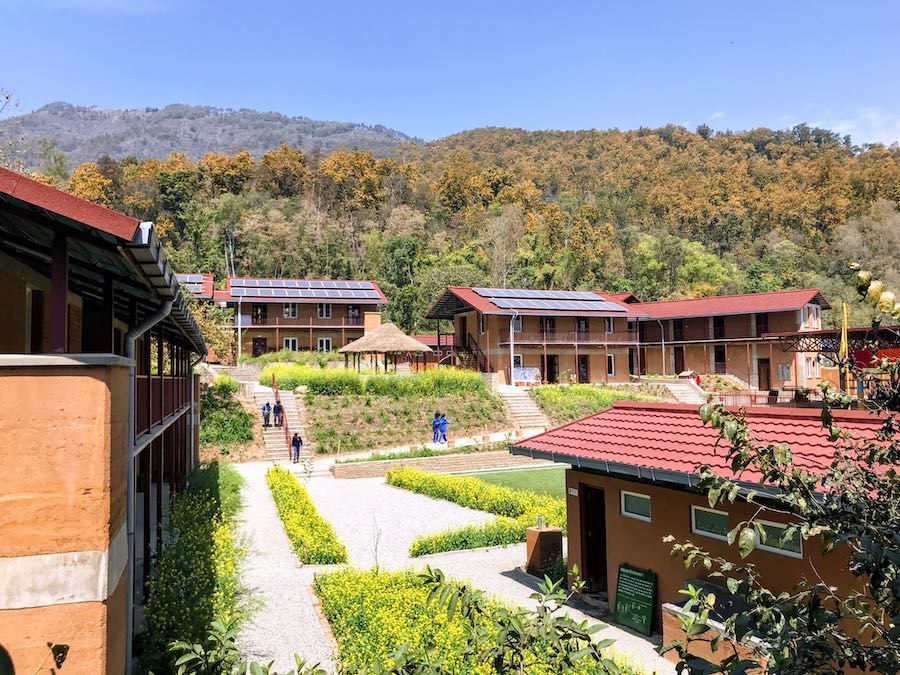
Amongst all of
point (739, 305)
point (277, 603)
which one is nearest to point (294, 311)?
point (739, 305)

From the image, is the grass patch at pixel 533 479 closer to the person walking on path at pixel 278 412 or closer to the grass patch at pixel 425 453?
the grass patch at pixel 425 453

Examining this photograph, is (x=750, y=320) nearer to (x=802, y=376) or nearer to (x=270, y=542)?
(x=802, y=376)

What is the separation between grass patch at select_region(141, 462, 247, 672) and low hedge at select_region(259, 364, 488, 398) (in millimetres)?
18280

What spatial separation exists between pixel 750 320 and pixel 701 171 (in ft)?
201

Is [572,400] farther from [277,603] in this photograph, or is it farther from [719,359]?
[277,603]

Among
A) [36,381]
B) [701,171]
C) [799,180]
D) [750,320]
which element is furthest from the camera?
[701,171]

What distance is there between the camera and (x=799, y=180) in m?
88.4

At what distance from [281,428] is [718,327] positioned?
33542 mm

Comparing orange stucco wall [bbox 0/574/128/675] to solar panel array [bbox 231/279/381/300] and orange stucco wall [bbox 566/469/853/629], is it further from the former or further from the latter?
solar panel array [bbox 231/279/381/300]

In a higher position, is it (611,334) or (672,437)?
(611,334)

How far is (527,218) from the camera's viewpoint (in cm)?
7888

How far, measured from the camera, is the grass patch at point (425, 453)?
25234 mm

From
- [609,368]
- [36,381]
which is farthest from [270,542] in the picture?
[609,368]

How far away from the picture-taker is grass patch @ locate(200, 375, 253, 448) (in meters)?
27.0
